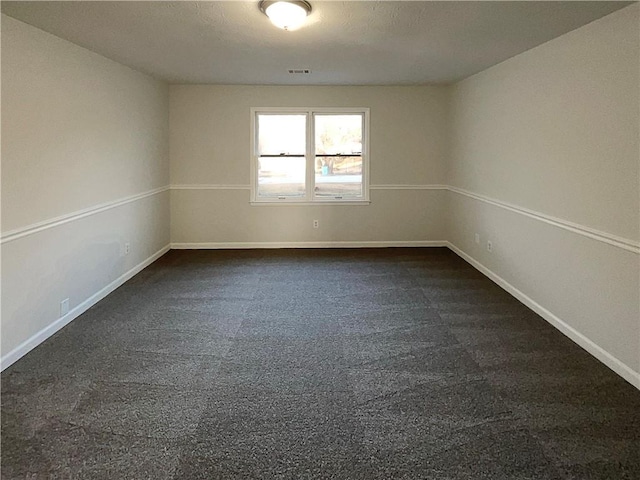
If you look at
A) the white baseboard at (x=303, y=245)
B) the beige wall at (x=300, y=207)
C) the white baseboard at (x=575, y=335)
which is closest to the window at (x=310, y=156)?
the beige wall at (x=300, y=207)

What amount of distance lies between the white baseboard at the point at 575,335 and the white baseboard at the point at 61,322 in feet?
12.4

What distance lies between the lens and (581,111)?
12.5 feet

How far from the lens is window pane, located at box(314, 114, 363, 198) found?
24.6 feet

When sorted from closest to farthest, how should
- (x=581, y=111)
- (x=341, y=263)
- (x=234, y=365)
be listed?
(x=234, y=365), (x=581, y=111), (x=341, y=263)

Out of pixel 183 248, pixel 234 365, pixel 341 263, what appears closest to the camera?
pixel 234 365

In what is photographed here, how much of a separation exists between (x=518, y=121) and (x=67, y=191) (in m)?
3.91

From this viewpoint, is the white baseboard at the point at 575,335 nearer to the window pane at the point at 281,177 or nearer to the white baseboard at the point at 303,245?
the white baseboard at the point at 303,245

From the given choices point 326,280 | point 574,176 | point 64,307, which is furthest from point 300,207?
point 574,176

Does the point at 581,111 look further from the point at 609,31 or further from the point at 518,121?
the point at 518,121

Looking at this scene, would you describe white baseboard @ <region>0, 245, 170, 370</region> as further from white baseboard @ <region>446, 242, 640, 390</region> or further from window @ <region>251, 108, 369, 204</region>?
white baseboard @ <region>446, 242, 640, 390</region>

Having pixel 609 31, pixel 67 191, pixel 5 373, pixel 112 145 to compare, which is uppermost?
pixel 609 31

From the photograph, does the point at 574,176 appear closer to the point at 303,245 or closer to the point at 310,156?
the point at 310,156

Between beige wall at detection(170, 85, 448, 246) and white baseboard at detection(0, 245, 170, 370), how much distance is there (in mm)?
1581

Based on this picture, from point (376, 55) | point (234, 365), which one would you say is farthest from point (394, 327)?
point (376, 55)
